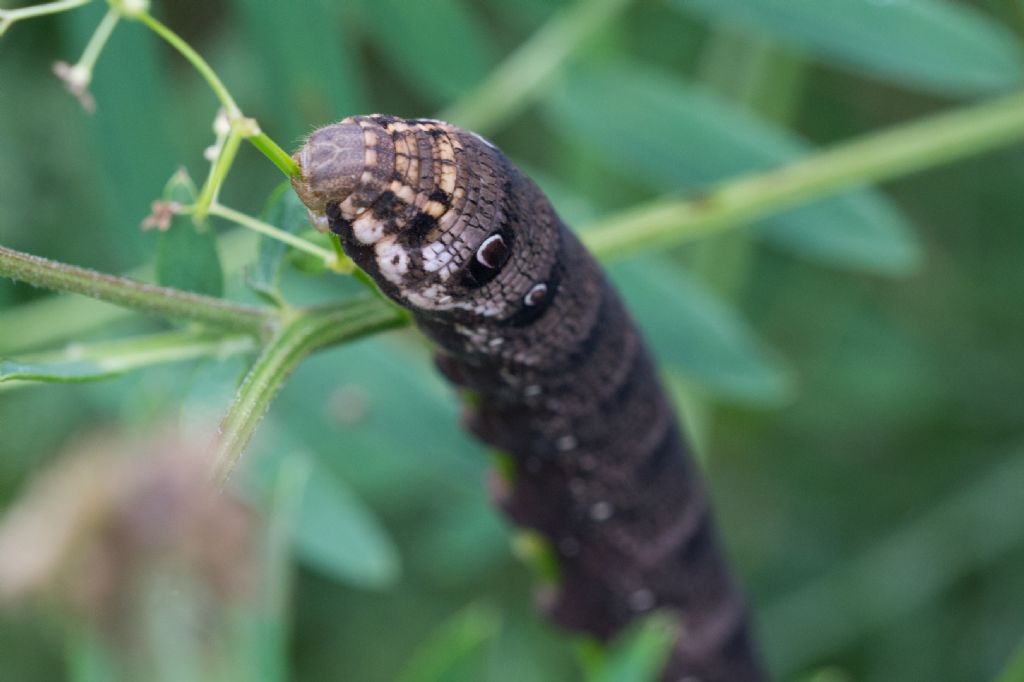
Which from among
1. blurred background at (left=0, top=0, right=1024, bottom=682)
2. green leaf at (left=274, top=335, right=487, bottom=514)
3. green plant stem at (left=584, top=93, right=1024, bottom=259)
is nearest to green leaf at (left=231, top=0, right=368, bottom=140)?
blurred background at (left=0, top=0, right=1024, bottom=682)

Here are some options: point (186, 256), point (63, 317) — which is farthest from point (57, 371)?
point (63, 317)

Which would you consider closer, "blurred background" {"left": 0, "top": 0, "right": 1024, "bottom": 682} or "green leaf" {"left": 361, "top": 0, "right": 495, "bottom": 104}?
"blurred background" {"left": 0, "top": 0, "right": 1024, "bottom": 682}

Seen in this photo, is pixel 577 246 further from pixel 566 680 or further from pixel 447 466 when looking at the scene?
pixel 566 680

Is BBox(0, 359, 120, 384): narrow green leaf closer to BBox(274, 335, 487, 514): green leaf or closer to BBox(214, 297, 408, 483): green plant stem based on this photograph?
BBox(214, 297, 408, 483): green plant stem

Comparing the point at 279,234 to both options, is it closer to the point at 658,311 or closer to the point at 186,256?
the point at 186,256

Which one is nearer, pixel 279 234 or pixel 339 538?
pixel 279 234

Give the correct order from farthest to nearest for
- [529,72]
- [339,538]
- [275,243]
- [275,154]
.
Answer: [529,72], [339,538], [275,243], [275,154]

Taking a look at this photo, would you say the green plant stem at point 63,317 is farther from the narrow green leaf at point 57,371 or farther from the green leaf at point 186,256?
the narrow green leaf at point 57,371
